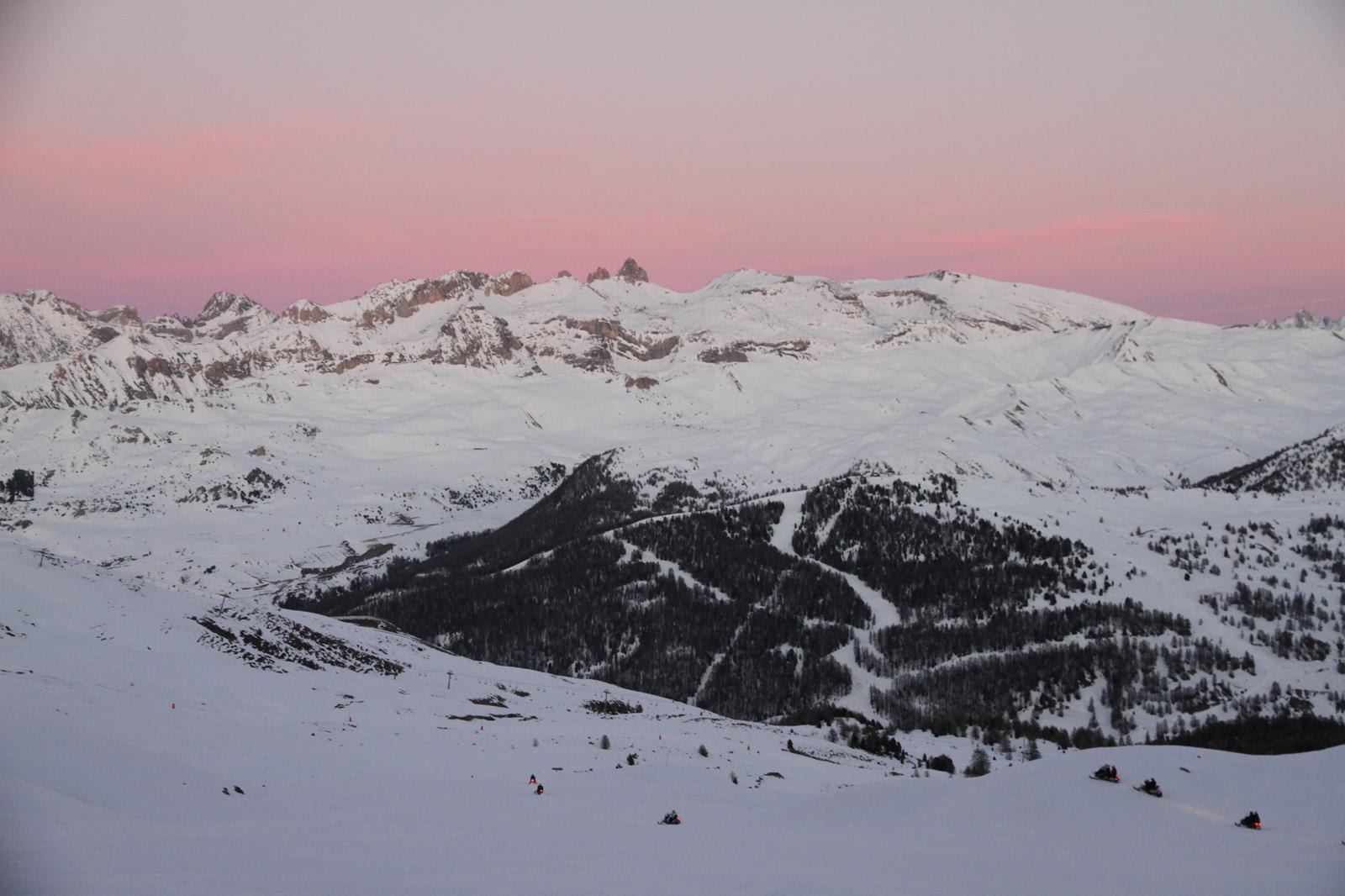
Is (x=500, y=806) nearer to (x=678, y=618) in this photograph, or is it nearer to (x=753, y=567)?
(x=678, y=618)

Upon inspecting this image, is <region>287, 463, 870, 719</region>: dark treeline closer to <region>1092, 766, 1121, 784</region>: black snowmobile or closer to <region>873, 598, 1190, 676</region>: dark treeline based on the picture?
<region>873, 598, 1190, 676</region>: dark treeline

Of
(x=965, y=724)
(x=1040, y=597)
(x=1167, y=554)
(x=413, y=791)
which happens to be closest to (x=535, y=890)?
(x=413, y=791)

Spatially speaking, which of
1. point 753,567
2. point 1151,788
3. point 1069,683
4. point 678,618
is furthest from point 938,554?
point 1151,788

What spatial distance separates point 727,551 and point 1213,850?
539 feet

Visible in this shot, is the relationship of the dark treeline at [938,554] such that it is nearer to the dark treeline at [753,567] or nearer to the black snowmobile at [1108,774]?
the dark treeline at [753,567]

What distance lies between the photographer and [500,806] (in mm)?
29000

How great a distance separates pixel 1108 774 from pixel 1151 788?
4.92ft

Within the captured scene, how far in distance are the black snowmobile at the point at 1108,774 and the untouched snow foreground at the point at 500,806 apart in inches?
21.2

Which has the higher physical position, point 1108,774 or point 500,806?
point 1108,774

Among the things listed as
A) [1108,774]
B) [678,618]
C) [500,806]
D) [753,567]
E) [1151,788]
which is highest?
[1151,788]

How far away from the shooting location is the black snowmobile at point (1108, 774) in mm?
28484

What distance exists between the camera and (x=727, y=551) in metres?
187

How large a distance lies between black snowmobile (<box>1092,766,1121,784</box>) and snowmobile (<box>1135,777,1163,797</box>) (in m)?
0.84

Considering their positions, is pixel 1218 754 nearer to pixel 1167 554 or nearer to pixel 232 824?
pixel 232 824
